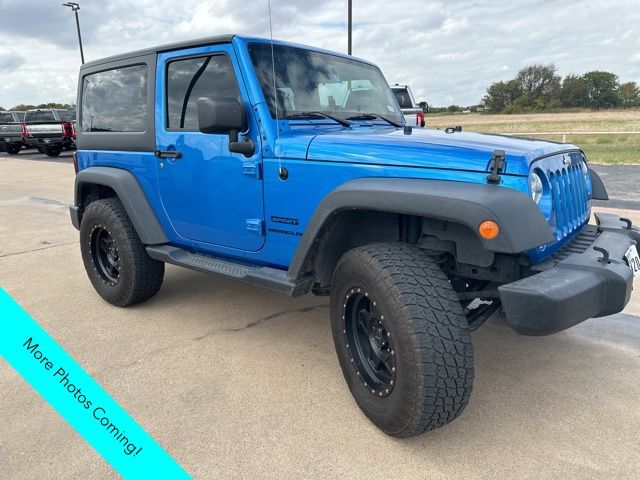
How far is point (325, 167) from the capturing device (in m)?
2.65

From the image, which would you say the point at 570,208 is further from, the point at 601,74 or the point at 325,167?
the point at 601,74

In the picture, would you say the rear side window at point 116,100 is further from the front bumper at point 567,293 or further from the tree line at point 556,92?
the tree line at point 556,92

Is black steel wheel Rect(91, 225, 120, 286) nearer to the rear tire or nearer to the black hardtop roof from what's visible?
the black hardtop roof

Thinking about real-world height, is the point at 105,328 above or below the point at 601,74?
below

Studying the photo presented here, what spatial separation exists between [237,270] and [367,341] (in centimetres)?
99

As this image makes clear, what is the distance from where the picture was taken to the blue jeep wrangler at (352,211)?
7.09ft

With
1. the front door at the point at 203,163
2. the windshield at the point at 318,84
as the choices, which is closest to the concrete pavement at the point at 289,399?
the front door at the point at 203,163

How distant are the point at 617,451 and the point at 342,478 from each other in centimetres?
121

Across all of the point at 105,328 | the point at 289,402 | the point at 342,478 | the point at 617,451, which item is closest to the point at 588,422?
the point at 617,451

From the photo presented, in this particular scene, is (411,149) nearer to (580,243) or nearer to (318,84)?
(580,243)

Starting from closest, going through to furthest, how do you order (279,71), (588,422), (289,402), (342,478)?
(342,478)
(588,422)
(289,402)
(279,71)

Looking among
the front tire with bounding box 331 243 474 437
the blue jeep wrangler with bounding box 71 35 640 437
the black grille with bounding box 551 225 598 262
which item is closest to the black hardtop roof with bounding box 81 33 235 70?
the blue jeep wrangler with bounding box 71 35 640 437

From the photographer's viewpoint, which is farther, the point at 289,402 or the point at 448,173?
the point at 289,402

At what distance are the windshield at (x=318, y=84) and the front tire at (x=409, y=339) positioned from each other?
1.13 m
